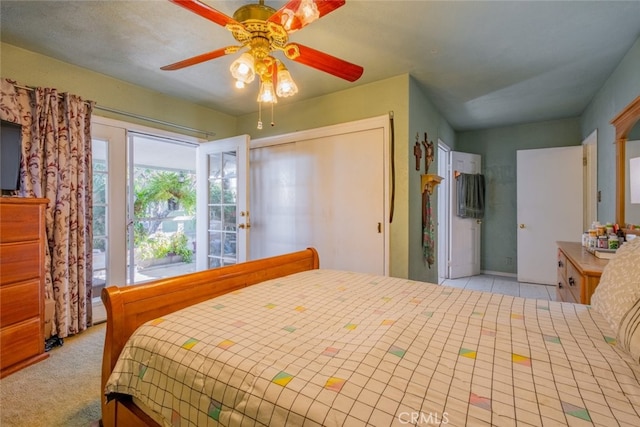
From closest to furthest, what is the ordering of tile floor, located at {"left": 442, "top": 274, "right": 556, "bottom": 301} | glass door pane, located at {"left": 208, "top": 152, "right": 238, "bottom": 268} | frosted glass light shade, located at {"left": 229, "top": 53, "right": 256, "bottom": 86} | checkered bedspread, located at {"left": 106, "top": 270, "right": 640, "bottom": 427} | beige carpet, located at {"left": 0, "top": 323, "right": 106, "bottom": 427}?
checkered bedspread, located at {"left": 106, "top": 270, "right": 640, "bottom": 427}
frosted glass light shade, located at {"left": 229, "top": 53, "right": 256, "bottom": 86}
beige carpet, located at {"left": 0, "top": 323, "right": 106, "bottom": 427}
glass door pane, located at {"left": 208, "top": 152, "right": 238, "bottom": 268}
tile floor, located at {"left": 442, "top": 274, "right": 556, "bottom": 301}

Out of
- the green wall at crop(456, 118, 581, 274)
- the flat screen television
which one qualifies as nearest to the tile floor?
the green wall at crop(456, 118, 581, 274)

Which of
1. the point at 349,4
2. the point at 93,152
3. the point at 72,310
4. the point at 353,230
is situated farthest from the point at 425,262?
the point at 93,152

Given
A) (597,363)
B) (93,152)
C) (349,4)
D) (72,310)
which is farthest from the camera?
(93,152)

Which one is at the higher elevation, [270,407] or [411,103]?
[411,103]

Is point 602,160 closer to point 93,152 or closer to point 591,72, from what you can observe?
point 591,72

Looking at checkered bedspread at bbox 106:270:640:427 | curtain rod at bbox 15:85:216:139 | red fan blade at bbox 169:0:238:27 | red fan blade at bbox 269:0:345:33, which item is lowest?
checkered bedspread at bbox 106:270:640:427

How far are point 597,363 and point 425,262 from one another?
238 centimetres

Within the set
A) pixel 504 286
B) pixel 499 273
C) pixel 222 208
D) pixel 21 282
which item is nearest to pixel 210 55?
pixel 21 282

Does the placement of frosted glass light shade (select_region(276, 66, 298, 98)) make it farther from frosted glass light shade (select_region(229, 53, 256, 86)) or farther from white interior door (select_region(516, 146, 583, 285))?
white interior door (select_region(516, 146, 583, 285))

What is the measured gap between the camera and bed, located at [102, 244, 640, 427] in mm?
676

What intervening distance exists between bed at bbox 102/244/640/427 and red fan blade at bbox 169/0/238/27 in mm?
1207

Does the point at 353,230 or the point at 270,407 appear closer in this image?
the point at 270,407

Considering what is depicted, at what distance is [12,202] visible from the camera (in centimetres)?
194

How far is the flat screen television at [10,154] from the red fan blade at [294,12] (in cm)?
218
